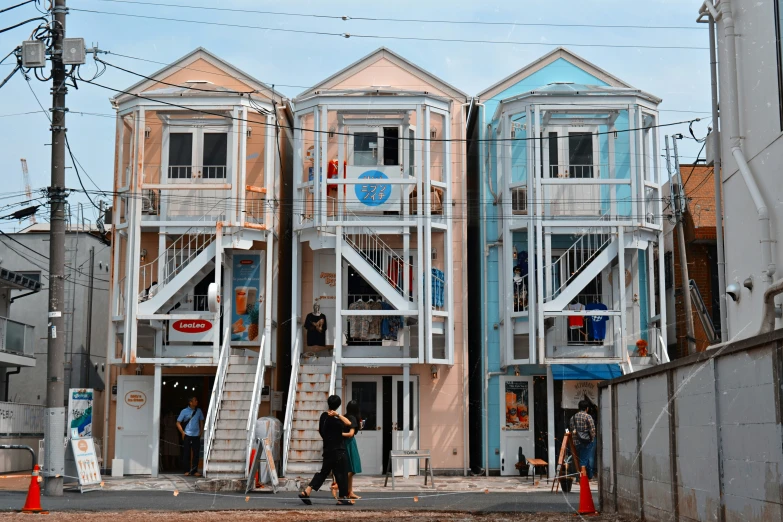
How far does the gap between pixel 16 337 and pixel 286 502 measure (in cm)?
1796

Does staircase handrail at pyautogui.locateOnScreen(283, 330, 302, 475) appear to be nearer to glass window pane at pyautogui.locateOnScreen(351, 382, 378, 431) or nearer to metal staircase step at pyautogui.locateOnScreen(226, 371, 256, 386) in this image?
metal staircase step at pyautogui.locateOnScreen(226, 371, 256, 386)

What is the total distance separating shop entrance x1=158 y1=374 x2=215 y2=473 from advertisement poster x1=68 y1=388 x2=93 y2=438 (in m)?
3.15

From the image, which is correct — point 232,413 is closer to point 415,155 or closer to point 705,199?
point 415,155

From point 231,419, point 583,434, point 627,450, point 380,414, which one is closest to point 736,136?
point 627,450

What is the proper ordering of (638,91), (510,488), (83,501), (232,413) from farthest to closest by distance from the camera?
(638,91)
(232,413)
(510,488)
(83,501)

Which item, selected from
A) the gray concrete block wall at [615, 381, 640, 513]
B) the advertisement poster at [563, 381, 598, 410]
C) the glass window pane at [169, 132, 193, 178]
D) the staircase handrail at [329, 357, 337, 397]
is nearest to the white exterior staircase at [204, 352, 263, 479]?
the staircase handrail at [329, 357, 337, 397]

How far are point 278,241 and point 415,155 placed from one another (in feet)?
13.5

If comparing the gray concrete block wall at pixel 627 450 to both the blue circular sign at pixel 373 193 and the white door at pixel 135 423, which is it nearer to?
the blue circular sign at pixel 373 193

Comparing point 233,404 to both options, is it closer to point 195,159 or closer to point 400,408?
point 400,408

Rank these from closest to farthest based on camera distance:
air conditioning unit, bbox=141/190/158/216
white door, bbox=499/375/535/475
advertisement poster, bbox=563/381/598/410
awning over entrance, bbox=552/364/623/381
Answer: awning over entrance, bbox=552/364/623/381, advertisement poster, bbox=563/381/598/410, white door, bbox=499/375/535/475, air conditioning unit, bbox=141/190/158/216

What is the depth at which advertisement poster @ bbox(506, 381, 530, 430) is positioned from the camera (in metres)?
24.7

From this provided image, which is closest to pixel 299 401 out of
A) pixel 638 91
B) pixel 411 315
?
pixel 411 315

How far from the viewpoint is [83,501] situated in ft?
55.6

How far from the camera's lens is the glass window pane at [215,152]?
2559 cm
